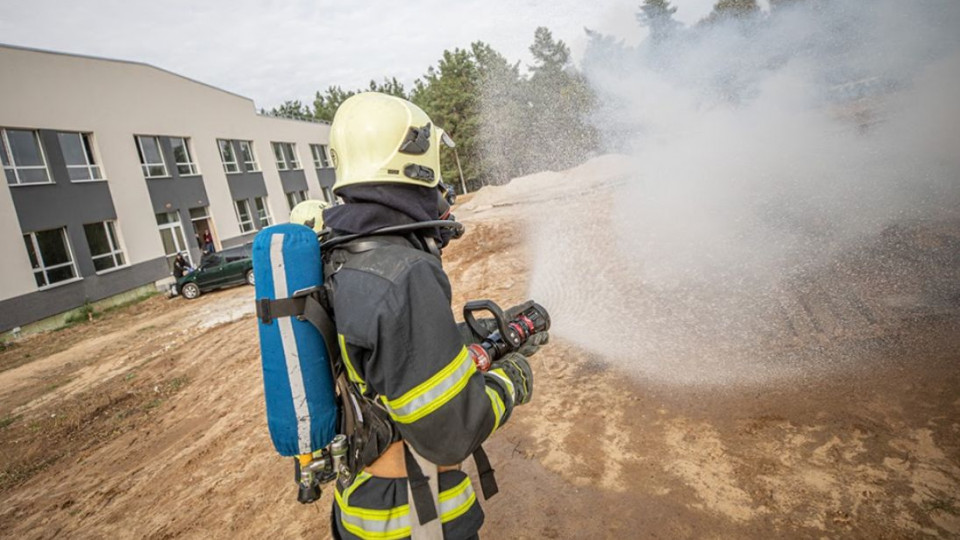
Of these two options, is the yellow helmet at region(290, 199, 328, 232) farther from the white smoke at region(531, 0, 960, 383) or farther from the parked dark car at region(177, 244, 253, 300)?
the parked dark car at region(177, 244, 253, 300)

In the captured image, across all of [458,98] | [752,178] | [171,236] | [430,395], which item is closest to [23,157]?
[171,236]

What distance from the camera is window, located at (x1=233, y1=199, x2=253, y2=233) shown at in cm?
2375

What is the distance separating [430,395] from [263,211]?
27.7 m

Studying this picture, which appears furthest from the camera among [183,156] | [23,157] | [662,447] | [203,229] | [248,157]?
[248,157]

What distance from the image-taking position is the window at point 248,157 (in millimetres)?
24625

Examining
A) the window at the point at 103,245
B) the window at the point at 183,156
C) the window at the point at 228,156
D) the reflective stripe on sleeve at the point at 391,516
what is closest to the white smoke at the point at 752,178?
the reflective stripe on sleeve at the point at 391,516

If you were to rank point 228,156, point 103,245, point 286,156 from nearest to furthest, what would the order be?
1. point 103,245
2. point 228,156
3. point 286,156

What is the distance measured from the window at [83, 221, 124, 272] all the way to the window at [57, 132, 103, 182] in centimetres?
178

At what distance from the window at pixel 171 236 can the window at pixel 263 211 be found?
218 inches

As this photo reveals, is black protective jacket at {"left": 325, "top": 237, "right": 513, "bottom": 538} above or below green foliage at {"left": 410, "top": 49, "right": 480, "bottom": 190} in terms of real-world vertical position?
below

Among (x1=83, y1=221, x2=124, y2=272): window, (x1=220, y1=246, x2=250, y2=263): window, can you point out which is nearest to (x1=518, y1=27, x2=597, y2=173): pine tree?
(x1=220, y1=246, x2=250, y2=263): window

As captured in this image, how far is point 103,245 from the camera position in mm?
16484

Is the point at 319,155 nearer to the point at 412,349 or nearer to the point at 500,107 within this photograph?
the point at 500,107

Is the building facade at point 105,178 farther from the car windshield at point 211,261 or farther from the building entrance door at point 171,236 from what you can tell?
the car windshield at point 211,261
